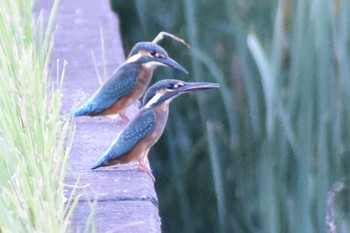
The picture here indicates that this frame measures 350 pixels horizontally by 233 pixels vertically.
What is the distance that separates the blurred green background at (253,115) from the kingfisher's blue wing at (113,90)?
0.38 meters

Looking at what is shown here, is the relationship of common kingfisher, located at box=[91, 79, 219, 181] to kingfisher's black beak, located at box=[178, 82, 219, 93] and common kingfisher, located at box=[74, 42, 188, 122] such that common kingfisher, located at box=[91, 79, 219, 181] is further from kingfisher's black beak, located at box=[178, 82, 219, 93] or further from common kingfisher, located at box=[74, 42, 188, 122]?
common kingfisher, located at box=[74, 42, 188, 122]

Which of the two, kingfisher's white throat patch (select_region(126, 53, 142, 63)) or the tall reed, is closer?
the tall reed

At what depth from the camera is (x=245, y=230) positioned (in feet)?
10.2

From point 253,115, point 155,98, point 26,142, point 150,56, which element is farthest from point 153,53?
point 26,142

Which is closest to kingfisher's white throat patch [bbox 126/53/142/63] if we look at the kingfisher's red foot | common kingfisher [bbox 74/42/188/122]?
common kingfisher [bbox 74/42/188/122]

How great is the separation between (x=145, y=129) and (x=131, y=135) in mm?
56

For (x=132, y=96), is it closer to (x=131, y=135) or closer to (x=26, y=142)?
(x=131, y=135)

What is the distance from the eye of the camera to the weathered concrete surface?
2.00 meters

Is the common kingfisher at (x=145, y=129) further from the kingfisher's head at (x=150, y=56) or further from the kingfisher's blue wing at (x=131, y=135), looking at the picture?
the kingfisher's head at (x=150, y=56)

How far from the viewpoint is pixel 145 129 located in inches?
94.6

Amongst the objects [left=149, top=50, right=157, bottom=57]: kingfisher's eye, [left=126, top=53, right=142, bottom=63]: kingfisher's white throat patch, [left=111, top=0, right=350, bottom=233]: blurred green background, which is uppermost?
[left=149, top=50, right=157, bottom=57]: kingfisher's eye

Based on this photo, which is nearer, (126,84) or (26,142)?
(26,142)

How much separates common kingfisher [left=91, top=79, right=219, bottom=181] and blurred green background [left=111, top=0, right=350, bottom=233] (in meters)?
0.35

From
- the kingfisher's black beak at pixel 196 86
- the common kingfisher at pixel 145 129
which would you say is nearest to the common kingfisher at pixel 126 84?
the common kingfisher at pixel 145 129
